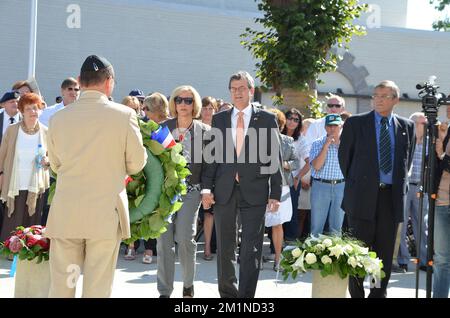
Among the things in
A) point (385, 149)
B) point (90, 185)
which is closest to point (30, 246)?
point (90, 185)

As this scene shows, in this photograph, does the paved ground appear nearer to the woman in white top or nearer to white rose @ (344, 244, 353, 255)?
the woman in white top

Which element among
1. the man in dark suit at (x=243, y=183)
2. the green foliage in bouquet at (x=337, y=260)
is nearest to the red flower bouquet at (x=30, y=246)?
the man in dark suit at (x=243, y=183)

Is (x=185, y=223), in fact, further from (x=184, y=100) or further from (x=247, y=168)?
(x=184, y=100)

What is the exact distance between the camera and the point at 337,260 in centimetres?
662

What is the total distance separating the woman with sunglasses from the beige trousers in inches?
82.9

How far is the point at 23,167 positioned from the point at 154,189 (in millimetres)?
4310

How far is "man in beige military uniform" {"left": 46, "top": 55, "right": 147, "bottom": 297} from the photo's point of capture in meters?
5.35

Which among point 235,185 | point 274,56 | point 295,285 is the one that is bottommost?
point 295,285

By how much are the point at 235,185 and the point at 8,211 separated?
165 inches

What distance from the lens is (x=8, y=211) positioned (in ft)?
33.1

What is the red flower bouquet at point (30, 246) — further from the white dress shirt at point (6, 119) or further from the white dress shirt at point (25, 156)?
the white dress shirt at point (6, 119)

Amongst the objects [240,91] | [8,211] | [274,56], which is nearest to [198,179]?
[240,91]

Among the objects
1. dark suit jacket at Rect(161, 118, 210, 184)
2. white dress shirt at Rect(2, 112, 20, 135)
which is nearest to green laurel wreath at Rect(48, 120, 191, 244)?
dark suit jacket at Rect(161, 118, 210, 184)
